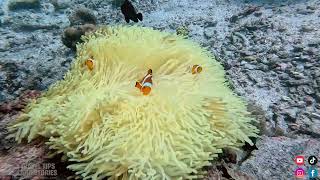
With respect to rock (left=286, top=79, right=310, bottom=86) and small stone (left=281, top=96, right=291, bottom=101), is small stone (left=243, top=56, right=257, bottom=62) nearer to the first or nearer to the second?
rock (left=286, top=79, right=310, bottom=86)

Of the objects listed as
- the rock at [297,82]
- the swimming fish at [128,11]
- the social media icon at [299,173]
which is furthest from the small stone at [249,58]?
the social media icon at [299,173]

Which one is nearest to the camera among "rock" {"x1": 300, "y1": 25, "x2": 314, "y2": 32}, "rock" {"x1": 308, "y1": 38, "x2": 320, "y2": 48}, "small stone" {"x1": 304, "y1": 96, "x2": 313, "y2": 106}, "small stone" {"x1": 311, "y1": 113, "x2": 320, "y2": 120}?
"small stone" {"x1": 311, "y1": 113, "x2": 320, "y2": 120}

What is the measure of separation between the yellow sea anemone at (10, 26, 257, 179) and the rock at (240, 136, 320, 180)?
7.3 inches

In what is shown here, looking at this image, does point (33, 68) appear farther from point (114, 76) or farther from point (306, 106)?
point (306, 106)

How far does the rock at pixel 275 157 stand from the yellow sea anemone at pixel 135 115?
19 cm

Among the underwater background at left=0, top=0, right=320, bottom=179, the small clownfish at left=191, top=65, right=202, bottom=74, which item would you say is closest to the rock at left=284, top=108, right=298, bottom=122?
the underwater background at left=0, top=0, right=320, bottom=179

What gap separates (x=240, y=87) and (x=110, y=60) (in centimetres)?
204

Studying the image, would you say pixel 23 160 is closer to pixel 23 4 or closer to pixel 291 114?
pixel 291 114

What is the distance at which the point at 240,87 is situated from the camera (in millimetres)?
4363

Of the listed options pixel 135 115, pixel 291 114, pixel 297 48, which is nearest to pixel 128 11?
pixel 297 48

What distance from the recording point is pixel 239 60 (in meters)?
4.93

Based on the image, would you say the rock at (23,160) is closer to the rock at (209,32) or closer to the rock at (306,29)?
the rock at (209,32)

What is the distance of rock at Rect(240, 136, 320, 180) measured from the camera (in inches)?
95.0

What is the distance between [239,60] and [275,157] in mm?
2557
